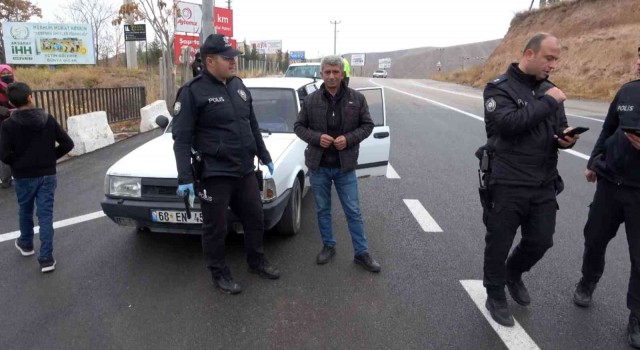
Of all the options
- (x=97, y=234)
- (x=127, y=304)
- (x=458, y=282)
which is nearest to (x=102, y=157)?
(x=97, y=234)

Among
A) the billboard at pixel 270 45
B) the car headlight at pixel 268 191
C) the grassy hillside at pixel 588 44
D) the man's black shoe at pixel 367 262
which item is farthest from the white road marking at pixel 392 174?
the billboard at pixel 270 45

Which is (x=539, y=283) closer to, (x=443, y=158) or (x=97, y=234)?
(x=97, y=234)

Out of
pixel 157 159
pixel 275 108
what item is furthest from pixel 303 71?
pixel 157 159

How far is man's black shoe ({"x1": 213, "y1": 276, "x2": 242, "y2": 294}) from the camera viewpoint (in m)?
3.64

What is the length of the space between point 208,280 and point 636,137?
3.18 metres

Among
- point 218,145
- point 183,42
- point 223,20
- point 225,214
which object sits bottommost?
point 225,214

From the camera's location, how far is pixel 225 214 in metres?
3.66

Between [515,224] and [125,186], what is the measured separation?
3.19 metres

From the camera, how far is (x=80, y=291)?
3.67 metres

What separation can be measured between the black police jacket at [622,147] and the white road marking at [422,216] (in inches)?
80.9

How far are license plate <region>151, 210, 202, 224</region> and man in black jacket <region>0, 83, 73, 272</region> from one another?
0.94m

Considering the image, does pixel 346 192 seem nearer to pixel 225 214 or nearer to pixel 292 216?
pixel 292 216

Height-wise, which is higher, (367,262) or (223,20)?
(223,20)

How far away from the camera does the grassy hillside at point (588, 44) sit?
78.6ft
